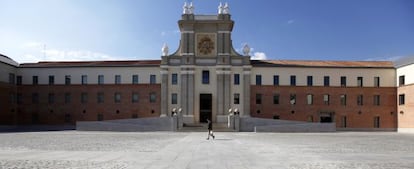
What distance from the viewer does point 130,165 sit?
15.3m

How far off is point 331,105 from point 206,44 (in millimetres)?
20011

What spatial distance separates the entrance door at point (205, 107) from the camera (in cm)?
5881

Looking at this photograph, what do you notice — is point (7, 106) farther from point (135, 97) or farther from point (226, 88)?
point (226, 88)

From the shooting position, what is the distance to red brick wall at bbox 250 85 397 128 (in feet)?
193

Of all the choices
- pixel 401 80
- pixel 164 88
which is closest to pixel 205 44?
pixel 164 88

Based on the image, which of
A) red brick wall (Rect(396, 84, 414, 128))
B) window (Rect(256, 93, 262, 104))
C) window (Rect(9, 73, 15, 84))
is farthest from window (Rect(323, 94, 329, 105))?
window (Rect(9, 73, 15, 84))

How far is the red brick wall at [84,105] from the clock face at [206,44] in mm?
8019

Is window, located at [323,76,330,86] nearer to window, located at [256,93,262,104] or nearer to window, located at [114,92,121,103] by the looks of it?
window, located at [256,93,262,104]

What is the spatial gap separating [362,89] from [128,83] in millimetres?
33873

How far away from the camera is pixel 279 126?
2021 inches

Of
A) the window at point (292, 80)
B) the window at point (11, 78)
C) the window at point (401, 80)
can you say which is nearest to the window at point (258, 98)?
the window at point (292, 80)

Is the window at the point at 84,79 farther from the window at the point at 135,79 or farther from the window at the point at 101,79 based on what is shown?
the window at the point at 135,79

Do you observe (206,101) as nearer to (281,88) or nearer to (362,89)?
(281,88)

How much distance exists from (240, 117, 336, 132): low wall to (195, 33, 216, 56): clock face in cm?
1235
